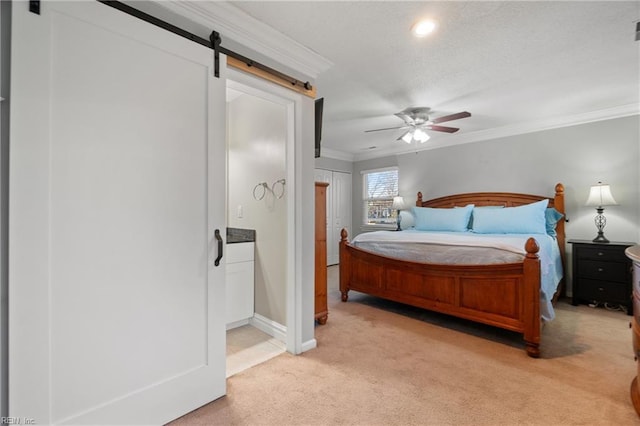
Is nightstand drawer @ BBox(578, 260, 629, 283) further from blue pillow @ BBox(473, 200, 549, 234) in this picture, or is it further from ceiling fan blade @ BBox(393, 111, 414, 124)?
ceiling fan blade @ BBox(393, 111, 414, 124)

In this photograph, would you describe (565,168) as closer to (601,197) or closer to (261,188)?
(601,197)

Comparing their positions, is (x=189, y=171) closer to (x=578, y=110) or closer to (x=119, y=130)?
(x=119, y=130)

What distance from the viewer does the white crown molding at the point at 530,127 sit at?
363 cm

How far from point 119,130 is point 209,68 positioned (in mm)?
640

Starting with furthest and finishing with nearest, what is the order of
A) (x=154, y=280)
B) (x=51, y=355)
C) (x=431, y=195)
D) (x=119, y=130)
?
(x=431, y=195)
(x=154, y=280)
(x=119, y=130)
(x=51, y=355)

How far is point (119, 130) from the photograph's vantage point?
1.44 meters

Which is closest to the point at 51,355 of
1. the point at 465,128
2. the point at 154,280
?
the point at 154,280

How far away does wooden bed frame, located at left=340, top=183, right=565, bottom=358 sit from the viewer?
235 cm

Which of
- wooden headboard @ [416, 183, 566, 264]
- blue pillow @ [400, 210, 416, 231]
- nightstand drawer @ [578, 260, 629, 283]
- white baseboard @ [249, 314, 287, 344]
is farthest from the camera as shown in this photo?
blue pillow @ [400, 210, 416, 231]

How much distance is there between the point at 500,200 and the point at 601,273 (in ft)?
4.98

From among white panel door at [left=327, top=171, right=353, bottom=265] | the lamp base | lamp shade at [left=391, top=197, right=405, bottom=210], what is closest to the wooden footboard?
the lamp base

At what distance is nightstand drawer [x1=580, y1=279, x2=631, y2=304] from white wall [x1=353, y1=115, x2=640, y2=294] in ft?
2.13

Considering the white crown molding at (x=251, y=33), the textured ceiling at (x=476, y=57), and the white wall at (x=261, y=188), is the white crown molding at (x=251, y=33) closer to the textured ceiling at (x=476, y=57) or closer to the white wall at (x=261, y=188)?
the textured ceiling at (x=476, y=57)

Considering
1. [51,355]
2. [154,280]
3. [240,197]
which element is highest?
[240,197]
